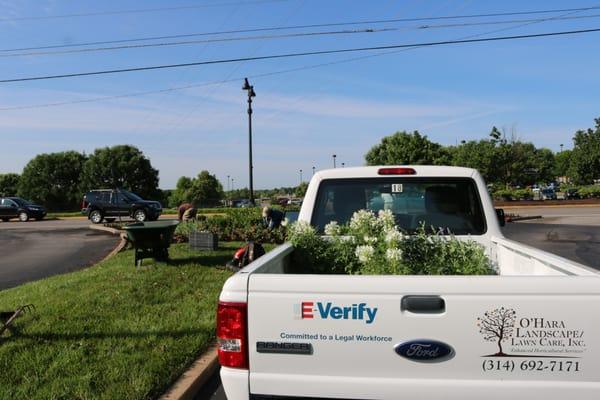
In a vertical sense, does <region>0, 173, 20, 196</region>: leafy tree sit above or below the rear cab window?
above

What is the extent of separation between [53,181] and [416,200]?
7247 centimetres

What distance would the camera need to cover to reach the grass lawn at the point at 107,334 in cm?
409

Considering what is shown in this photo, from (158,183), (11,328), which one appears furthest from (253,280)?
(158,183)

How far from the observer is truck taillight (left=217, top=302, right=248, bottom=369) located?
2.32m

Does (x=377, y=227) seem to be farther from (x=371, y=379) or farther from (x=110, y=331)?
(x=110, y=331)

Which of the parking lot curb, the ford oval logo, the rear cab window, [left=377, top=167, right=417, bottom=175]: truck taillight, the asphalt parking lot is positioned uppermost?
[left=377, top=167, right=417, bottom=175]: truck taillight

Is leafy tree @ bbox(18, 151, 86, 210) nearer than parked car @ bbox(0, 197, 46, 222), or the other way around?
parked car @ bbox(0, 197, 46, 222)

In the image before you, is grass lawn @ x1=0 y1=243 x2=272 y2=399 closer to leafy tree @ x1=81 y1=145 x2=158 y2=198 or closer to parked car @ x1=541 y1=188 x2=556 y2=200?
Result: parked car @ x1=541 y1=188 x2=556 y2=200

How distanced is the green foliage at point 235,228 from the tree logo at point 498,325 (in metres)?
11.7

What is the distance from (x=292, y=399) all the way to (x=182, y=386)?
2.25 metres

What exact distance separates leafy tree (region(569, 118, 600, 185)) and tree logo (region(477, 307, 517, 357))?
176ft

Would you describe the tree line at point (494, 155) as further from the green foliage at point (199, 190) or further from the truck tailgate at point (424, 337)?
the truck tailgate at point (424, 337)

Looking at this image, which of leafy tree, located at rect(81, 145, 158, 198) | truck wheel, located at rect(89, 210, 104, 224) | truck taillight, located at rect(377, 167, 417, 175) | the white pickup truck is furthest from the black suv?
leafy tree, located at rect(81, 145, 158, 198)

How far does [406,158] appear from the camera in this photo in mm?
54531
